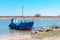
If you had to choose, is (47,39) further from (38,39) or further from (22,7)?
(22,7)

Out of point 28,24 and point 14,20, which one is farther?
point 14,20

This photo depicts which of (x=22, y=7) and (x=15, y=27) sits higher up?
(x=22, y=7)

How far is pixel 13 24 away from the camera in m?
42.3

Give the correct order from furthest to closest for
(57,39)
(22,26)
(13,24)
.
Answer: (13,24) < (22,26) < (57,39)

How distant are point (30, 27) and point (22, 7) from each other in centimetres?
472

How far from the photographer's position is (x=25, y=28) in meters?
38.9

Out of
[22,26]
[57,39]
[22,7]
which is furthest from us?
[22,26]

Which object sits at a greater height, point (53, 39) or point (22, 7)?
point (22, 7)

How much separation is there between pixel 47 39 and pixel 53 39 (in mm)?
548

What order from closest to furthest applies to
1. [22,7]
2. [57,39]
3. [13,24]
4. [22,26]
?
[57,39]
[22,7]
[22,26]
[13,24]

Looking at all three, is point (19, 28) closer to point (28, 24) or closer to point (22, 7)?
point (28, 24)

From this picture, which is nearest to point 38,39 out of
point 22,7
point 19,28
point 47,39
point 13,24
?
point 47,39

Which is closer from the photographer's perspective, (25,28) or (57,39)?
(57,39)

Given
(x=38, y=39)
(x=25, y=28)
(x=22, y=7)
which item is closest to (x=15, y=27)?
(x=25, y=28)
